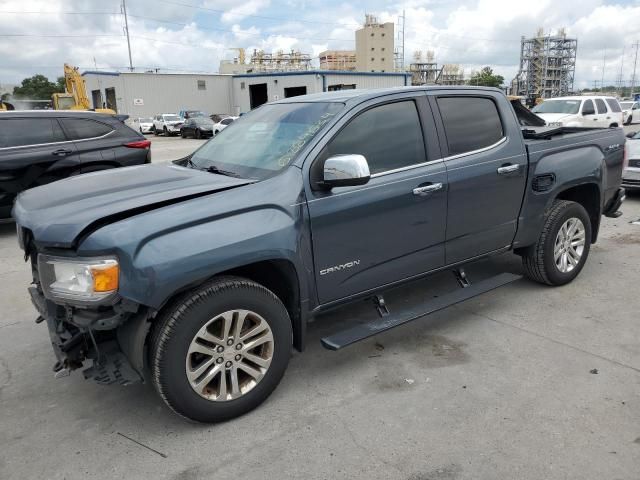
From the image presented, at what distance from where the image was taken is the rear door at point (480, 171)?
13.0 ft

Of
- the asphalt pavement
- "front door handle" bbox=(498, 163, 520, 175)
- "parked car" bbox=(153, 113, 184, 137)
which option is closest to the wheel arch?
"front door handle" bbox=(498, 163, 520, 175)

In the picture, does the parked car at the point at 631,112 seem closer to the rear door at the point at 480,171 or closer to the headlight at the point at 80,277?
the rear door at the point at 480,171

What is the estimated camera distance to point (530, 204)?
14.8 ft

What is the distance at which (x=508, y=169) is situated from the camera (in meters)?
4.25

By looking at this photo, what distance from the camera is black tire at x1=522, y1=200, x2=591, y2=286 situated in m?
4.71

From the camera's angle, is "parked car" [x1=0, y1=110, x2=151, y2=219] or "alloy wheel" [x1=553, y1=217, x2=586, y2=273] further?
"parked car" [x1=0, y1=110, x2=151, y2=219]

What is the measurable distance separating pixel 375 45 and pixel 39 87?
227 feet

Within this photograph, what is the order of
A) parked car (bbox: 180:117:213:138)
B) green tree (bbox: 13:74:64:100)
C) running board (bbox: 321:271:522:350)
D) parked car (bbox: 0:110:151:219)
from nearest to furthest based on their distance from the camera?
running board (bbox: 321:271:522:350) → parked car (bbox: 0:110:151:219) → parked car (bbox: 180:117:213:138) → green tree (bbox: 13:74:64:100)

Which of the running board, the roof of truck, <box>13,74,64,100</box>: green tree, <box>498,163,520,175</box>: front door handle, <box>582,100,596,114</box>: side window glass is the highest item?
<box>13,74,64,100</box>: green tree

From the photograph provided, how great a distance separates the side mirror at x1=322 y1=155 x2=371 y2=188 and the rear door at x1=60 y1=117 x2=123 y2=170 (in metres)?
5.88

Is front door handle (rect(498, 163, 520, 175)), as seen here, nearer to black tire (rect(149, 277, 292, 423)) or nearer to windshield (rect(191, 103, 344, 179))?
windshield (rect(191, 103, 344, 179))

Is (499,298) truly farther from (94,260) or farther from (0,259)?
(0,259)

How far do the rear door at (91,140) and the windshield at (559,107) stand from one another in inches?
537

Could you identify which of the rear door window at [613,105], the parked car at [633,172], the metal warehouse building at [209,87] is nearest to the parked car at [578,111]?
the rear door window at [613,105]
